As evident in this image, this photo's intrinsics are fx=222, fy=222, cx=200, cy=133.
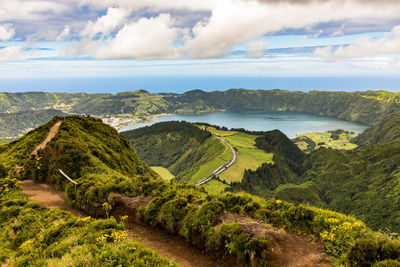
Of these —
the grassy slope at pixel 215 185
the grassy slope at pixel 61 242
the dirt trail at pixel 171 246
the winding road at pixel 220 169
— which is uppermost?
the grassy slope at pixel 61 242

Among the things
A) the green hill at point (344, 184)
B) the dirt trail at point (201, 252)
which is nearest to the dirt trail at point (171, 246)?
the dirt trail at point (201, 252)

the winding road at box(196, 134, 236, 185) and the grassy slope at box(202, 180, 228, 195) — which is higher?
the winding road at box(196, 134, 236, 185)

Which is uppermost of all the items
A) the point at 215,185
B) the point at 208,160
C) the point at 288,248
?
the point at 288,248

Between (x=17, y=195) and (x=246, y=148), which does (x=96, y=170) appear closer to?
(x=17, y=195)

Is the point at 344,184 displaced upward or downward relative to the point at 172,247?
downward

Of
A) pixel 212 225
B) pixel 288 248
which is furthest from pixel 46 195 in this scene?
pixel 288 248

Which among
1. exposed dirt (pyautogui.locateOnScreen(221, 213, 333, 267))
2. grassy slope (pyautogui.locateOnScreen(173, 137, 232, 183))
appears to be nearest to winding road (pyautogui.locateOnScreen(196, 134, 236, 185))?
grassy slope (pyautogui.locateOnScreen(173, 137, 232, 183))

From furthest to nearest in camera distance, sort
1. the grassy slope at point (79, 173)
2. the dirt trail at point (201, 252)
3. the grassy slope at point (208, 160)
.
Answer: the grassy slope at point (208, 160) → the grassy slope at point (79, 173) → the dirt trail at point (201, 252)

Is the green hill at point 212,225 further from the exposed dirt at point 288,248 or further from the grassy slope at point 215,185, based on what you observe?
the grassy slope at point 215,185

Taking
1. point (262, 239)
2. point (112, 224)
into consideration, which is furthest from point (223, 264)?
point (112, 224)

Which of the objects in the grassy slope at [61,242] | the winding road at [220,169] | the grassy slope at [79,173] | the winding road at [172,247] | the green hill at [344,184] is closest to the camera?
the grassy slope at [61,242]

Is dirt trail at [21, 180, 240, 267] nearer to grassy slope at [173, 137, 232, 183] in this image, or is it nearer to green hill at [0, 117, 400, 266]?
green hill at [0, 117, 400, 266]

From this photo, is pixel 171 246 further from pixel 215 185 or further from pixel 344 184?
pixel 344 184
